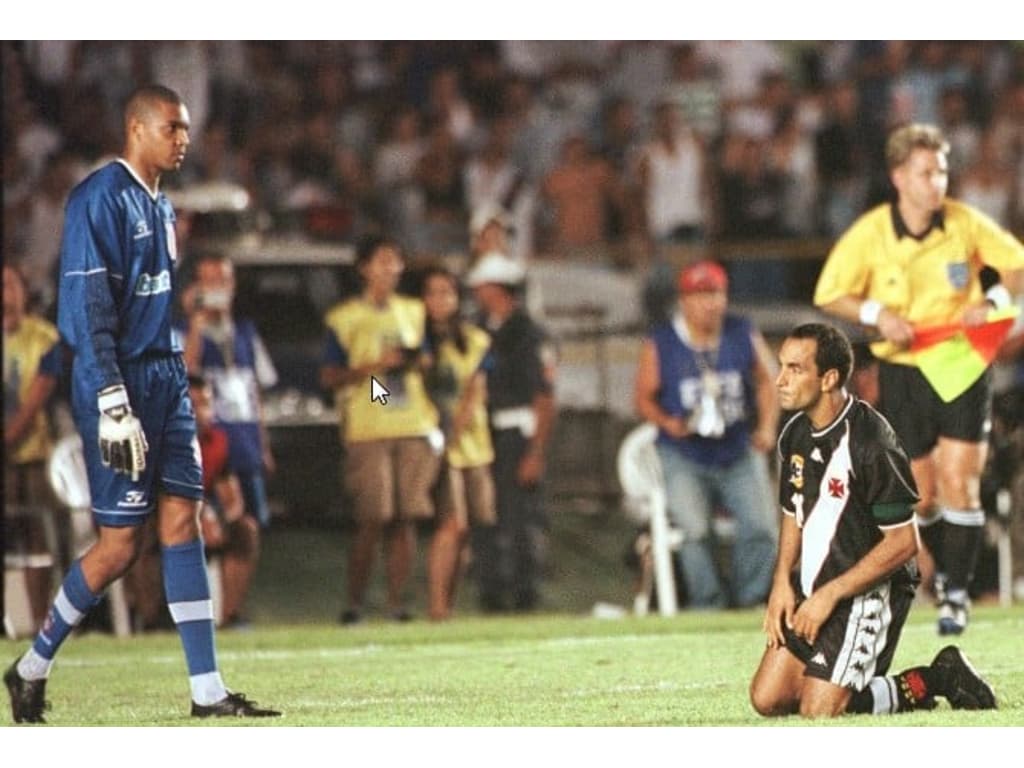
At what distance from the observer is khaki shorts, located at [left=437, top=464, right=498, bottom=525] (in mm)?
11508

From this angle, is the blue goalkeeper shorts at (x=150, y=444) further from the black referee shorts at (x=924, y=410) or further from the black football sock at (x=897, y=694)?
the black referee shorts at (x=924, y=410)

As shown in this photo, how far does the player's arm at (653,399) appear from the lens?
11047 mm

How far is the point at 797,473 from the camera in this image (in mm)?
7770

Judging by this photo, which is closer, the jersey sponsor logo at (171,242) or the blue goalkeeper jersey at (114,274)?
the blue goalkeeper jersey at (114,274)

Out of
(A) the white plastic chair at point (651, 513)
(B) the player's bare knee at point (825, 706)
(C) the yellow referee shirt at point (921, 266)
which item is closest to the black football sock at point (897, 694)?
(B) the player's bare knee at point (825, 706)

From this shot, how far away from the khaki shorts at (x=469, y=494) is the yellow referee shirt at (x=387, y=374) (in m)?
0.28

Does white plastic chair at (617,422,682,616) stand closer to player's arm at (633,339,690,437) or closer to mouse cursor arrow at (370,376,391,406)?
player's arm at (633,339,690,437)

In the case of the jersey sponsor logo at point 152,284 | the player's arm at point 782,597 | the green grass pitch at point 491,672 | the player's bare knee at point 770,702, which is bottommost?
the green grass pitch at point 491,672

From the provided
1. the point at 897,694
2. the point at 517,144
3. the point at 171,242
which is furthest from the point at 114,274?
the point at 517,144

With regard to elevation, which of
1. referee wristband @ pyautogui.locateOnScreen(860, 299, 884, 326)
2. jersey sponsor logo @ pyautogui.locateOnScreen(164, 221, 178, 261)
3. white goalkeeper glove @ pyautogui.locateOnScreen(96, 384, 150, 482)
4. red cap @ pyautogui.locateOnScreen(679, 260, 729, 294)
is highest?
jersey sponsor logo @ pyautogui.locateOnScreen(164, 221, 178, 261)

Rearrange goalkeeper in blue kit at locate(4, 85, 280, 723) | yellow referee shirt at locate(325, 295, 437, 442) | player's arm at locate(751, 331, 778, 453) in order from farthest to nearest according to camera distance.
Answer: yellow referee shirt at locate(325, 295, 437, 442) → player's arm at locate(751, 331, 778, 453) → goalkeeper in blue kit at locate(4, 85, 280, 723)

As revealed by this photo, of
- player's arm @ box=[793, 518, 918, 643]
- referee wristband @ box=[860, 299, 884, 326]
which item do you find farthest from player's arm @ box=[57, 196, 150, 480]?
referee wristband @ box=[860, 299, 884, 326]

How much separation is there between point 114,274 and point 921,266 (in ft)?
10.5

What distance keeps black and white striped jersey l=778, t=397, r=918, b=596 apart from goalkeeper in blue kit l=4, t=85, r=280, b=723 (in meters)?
1.76
